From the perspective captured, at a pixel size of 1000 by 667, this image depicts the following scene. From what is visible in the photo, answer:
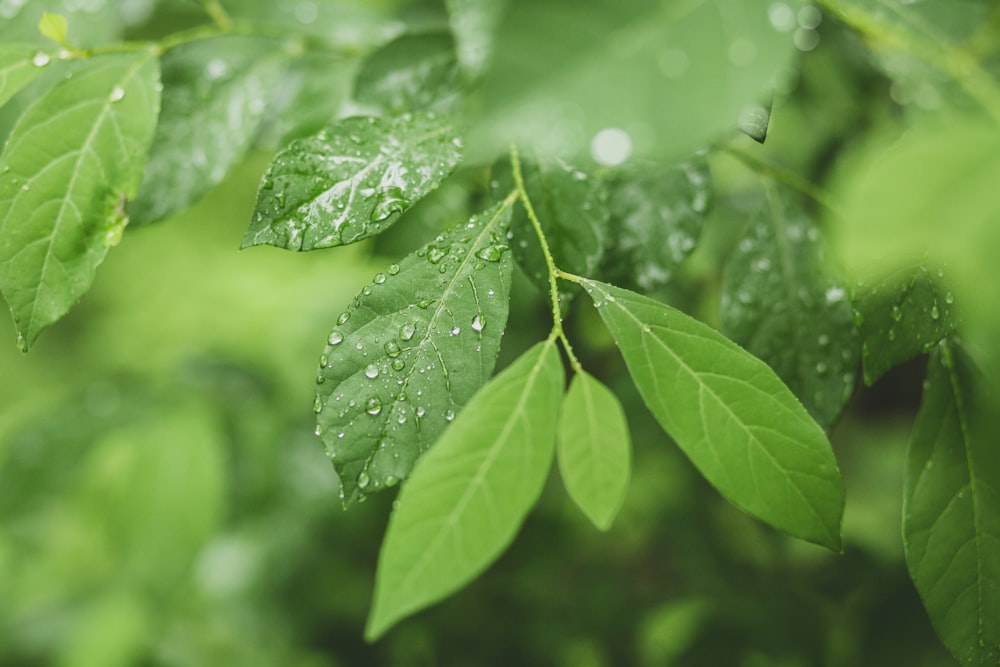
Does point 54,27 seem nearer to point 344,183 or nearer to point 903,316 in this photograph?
point 344,183

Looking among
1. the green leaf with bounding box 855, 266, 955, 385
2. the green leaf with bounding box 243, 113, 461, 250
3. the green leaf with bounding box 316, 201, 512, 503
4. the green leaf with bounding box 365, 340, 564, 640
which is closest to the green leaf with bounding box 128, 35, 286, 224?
the green leaf with bounding box 243, 113, 461, 250

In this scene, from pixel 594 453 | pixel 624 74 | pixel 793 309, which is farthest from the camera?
pixel 793 309

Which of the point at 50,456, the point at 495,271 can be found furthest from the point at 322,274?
the point at 495,271

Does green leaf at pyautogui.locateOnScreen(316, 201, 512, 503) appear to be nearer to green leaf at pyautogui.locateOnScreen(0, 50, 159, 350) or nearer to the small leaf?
green leaf at pyautogui.locateOnScreen(0, 50, 159, 350)

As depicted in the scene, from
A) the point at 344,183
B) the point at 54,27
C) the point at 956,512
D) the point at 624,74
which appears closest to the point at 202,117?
the point at 54,27

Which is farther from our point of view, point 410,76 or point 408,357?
point 410,76

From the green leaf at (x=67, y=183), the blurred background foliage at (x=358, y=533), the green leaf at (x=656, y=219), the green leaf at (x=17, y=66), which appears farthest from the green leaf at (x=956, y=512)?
the green leaf at (x=17, y=66)

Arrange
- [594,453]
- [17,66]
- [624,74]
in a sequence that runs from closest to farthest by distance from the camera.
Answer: [624,74] → [594,453] → [17,66]

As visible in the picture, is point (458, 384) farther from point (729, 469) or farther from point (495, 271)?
point (729, 469)
